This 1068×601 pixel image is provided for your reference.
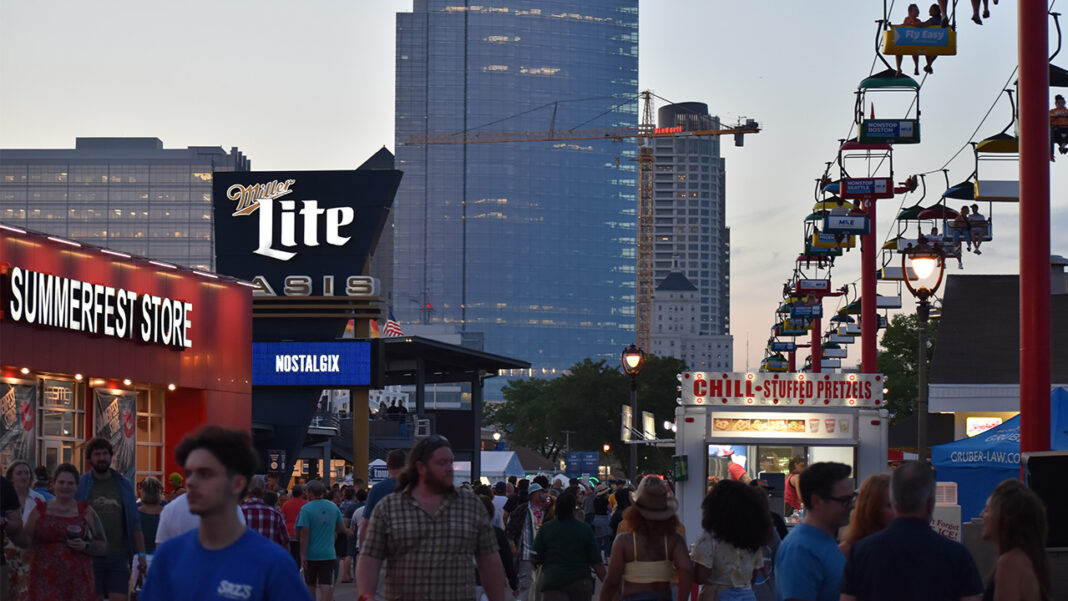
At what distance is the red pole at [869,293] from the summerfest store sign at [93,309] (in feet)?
47.9

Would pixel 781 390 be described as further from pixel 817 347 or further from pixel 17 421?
pixel 817 347

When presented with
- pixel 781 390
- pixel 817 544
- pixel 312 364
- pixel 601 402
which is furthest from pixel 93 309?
pixel 601 402

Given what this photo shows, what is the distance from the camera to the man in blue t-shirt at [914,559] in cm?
700

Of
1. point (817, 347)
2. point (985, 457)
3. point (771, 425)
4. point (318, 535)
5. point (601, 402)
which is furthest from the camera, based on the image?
point (601, 402)

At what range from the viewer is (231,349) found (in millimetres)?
36375

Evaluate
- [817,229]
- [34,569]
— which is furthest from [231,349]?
[34,569]

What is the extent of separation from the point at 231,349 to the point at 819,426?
20.4m

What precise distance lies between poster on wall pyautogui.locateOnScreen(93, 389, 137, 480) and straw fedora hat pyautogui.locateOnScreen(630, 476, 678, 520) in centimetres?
2190

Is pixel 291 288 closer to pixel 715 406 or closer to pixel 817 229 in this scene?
pixel 817 229

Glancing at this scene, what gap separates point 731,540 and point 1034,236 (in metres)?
5.55

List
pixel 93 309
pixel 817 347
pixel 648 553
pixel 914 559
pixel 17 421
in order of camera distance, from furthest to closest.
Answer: pixel 817 347 → pixel 93 309 → pixel 17 421 → pixel 648 553 → pixel 914 559

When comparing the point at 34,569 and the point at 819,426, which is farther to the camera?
the point at 819,426

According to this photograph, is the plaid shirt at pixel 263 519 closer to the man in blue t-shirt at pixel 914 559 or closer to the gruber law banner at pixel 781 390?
the man in blue t-shirt at pixel 914 559

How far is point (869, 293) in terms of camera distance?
31.2m
